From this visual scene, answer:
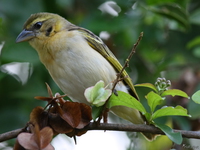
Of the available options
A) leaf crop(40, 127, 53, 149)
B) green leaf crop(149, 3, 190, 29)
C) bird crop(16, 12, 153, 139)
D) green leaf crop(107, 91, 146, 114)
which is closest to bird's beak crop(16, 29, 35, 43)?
bird crop(16, 12, 153, 139)

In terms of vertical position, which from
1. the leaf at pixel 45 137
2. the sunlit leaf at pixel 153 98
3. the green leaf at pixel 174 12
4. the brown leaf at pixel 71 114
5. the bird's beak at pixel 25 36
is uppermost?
the green leaf at pixel 174 12

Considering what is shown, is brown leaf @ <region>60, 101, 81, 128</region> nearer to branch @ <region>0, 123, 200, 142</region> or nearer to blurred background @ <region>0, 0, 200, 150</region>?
branch @ <region>0, 123, 200, 142</region>

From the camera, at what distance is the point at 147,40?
15.6 ft

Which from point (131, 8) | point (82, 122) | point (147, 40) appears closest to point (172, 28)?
point (147, 40)

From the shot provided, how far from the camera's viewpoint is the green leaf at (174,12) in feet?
13.0

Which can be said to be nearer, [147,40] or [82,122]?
[82,122]

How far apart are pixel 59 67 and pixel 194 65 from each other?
1.85 m

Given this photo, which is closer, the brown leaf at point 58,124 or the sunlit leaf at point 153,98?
the sunlit leaf at point 153,98

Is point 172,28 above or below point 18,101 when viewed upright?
above

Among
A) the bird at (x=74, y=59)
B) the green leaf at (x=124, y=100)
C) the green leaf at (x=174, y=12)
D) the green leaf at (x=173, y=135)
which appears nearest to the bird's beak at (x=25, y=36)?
the bird at (x=74, y=59)

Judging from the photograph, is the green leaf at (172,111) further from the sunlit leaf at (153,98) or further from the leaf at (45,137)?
the leaf at (45,137)

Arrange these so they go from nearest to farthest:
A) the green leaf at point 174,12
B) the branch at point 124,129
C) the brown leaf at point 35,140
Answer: the brown leaf at point 35,140, the branch at point 124,129, the green leaf at point 174,12

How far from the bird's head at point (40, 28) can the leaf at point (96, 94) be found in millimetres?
1270

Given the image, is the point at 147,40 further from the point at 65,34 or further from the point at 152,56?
the point at 65,34
